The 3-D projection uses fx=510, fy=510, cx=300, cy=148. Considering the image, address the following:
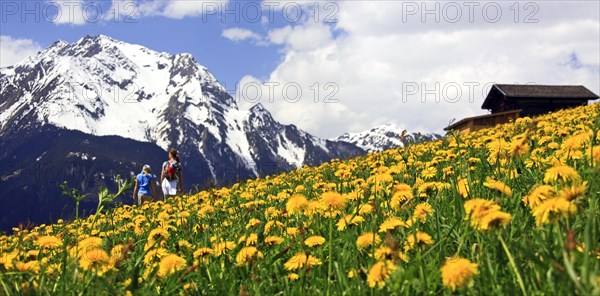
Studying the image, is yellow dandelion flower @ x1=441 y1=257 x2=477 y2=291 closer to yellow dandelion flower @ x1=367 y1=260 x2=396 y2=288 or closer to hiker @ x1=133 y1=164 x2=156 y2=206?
yellow dandelion flower @ x1=367 y1=260 x2=396 y2=288

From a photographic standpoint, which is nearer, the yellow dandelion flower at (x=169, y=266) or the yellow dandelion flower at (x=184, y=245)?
the yellow dandelion flower at (x=169, y=266)

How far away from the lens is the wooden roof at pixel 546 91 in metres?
63.3

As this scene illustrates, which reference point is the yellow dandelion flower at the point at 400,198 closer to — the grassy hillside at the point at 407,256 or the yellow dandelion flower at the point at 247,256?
the grassy hillside at the point at 407,256

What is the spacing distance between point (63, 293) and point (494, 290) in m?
1.94

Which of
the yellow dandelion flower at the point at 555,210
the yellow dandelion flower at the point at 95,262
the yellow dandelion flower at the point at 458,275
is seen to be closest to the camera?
the yellow dandelion flower at the point at 458,275

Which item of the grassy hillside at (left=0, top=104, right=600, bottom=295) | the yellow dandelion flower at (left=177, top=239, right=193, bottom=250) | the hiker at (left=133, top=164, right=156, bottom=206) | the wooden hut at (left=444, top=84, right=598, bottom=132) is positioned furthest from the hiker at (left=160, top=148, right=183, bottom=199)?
the wooden hut at (left=444, top=84, right=598, bottom=132)

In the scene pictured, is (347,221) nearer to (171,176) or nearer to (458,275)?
(458,275)

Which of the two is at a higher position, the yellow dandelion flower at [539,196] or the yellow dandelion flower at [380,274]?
the yellow dandelion flower at [539,196]

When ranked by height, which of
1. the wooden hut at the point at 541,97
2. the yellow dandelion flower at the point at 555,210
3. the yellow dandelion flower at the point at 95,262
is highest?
the wooden hut at the point at 541,97

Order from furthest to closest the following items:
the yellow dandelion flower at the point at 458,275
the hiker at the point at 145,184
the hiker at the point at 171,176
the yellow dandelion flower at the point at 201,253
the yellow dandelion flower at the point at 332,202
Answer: the hiker at the point at 145,184, the hiker at the point at 171,176, the yellow dandelion flower at the point at 201,253, the yellow dandelion flower at the point at 332,202, the yellow dandelion flower at the point at 458,275

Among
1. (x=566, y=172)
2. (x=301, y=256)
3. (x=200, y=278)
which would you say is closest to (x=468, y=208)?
(x=566, y=172)

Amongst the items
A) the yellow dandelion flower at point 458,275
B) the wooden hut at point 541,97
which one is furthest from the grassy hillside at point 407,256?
the wooden hut at point 541,97

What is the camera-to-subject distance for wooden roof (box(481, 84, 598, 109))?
2494 inches

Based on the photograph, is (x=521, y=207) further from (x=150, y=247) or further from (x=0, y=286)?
(x=0, y=286)
